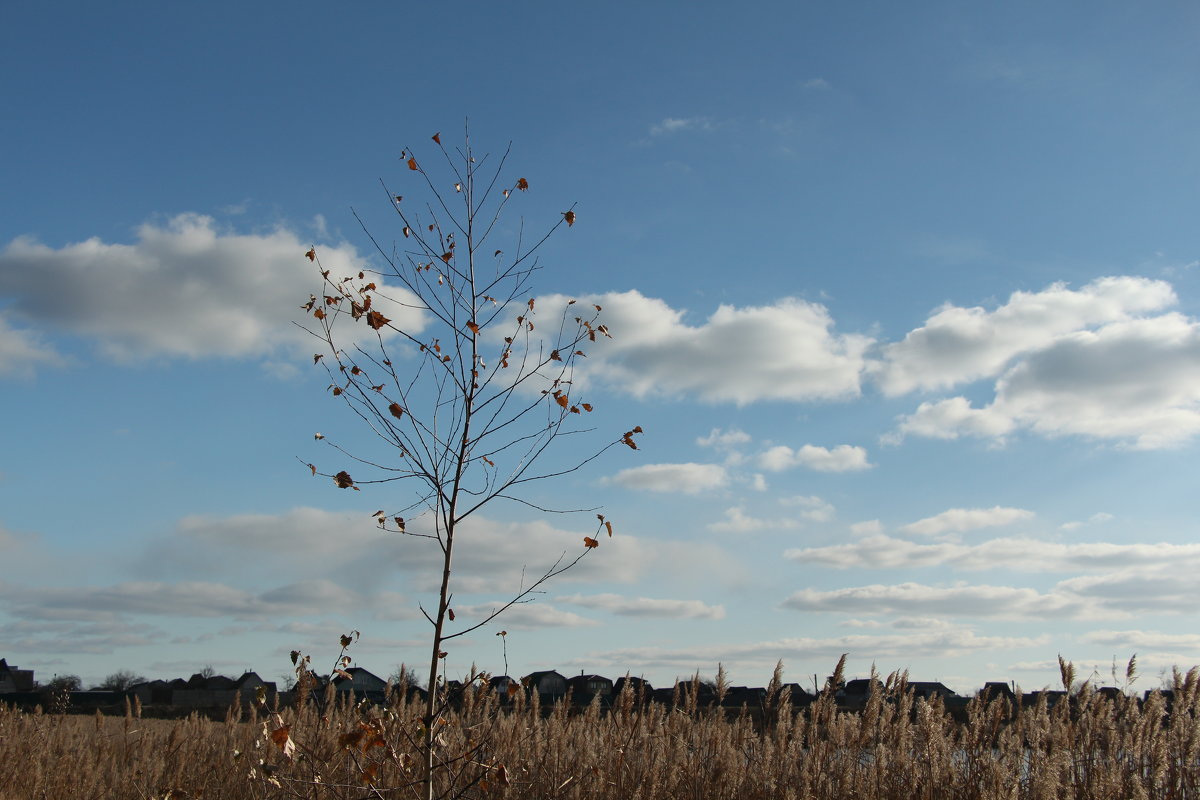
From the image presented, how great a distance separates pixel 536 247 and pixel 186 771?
22.7 feet

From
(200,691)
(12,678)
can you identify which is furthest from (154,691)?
(12,678)

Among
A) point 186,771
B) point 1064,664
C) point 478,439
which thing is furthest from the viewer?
point 186,771

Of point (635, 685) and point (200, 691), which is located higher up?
point (635, 685)

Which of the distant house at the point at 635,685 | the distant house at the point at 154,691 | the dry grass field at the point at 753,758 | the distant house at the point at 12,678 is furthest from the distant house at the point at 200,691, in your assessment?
the distant house at the point at 635,685

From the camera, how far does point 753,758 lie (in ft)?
22.3

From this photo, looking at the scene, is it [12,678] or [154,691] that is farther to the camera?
[12,678]

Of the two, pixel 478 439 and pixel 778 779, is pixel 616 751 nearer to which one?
pixel 778 779

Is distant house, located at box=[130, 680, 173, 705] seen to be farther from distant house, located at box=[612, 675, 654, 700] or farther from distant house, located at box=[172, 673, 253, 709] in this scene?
distant house, located at box=[612, 675, 654, 700]

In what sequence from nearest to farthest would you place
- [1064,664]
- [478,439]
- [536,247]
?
[478,439] < [536,247] < [1064,664]

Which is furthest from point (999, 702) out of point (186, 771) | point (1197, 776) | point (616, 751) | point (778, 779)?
point (186, 771)

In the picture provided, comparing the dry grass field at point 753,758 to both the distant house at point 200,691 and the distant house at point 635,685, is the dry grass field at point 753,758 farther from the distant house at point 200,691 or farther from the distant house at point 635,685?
the distant house at point 200,691

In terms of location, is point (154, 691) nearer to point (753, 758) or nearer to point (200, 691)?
point (200, 691)

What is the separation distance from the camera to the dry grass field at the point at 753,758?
5.86m

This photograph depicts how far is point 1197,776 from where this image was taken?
5.96 m
